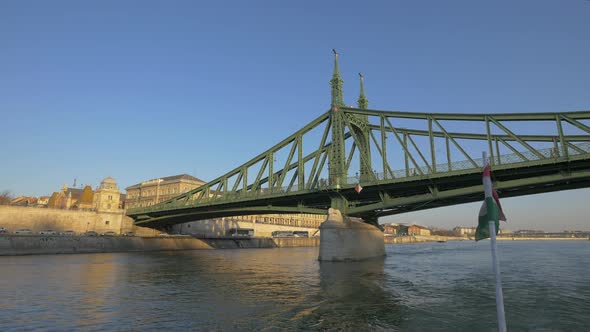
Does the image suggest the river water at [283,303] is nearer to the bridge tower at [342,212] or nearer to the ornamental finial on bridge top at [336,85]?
the bridge tower at [342,212]

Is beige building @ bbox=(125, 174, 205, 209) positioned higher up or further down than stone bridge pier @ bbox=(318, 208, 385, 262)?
higher up

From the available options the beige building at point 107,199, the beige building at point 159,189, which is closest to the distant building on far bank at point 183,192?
the beige building at point 159,189

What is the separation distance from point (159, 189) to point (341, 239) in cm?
9305

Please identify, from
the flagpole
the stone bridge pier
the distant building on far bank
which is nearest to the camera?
the flagpole

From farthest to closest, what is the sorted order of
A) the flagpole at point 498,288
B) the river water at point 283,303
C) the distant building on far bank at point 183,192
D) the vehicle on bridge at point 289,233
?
the vehicle on bridge at point 289,233
the distant building on far bank at point 183,192
the river water at point 283,303
the flagpole at point 498,288

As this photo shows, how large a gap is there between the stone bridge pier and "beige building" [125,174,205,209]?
78904 mm

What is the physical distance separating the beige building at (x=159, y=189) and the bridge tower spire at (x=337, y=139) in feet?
244

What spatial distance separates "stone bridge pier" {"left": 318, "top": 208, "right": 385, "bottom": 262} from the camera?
5112 centimetres

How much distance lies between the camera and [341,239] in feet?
169

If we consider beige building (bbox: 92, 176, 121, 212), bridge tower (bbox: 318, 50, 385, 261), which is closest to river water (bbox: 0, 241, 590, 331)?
bridge tower (bbox: 318, 50, 385, 261)

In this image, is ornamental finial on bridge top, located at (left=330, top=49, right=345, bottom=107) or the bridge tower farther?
ornamental finial on bridge top, located at (left=330, top=49, right=345, bottom=107)

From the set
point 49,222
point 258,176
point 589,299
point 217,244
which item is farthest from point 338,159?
point 49,222

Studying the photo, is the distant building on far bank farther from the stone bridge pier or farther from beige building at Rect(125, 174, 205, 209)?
the stone bridge pier

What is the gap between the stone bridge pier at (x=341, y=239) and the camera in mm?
51125
